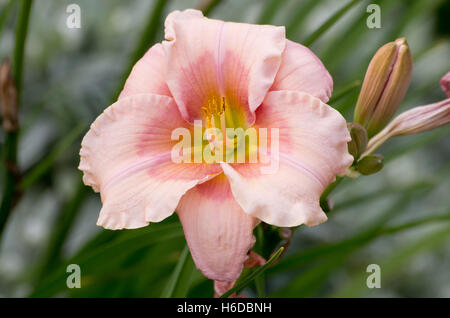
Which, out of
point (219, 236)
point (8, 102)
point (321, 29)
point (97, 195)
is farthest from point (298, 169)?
point (97, 195)

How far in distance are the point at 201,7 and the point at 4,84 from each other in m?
0.18

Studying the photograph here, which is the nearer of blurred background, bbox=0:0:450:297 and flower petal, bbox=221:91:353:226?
flower petal, bbox=221:91:353:226

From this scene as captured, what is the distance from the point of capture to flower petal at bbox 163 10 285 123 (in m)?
0.28

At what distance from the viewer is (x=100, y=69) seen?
81 cm

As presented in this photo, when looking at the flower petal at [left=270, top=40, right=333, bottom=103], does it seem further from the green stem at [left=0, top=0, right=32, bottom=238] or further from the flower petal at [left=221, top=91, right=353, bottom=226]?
the green stem at [left=0, top=0, right=32, bottom=238]

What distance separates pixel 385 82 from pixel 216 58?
0.32 ft

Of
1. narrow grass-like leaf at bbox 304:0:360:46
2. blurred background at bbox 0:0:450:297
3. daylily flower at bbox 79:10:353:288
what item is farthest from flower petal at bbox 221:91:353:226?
blurred background at bbox 0:0:450:297

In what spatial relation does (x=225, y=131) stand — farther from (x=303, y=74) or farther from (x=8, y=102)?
(x=8, y=102)

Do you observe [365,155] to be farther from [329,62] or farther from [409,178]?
[409,178]

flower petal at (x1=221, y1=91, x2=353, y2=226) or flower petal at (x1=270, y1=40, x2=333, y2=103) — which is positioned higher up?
flower petal at (x1=270, y1=40, x2=333, y2=103)

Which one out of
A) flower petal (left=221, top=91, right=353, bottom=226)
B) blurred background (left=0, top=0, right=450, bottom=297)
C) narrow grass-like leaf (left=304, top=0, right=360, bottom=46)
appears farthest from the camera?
blurred background (left=0, top=0, right=450, bottom=297)

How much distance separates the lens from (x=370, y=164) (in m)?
0.29

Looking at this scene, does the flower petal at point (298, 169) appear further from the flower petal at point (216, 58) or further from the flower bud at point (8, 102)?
the flower bud at point (8, 102)

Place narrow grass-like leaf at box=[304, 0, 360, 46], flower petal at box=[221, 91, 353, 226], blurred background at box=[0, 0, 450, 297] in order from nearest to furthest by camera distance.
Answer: flower petal at box=[221, 91, 353, 226]
narrow grass-like leaf at box=[304, 0, 360, 46]
blurred background at box=[0, 0, 450, 297]
